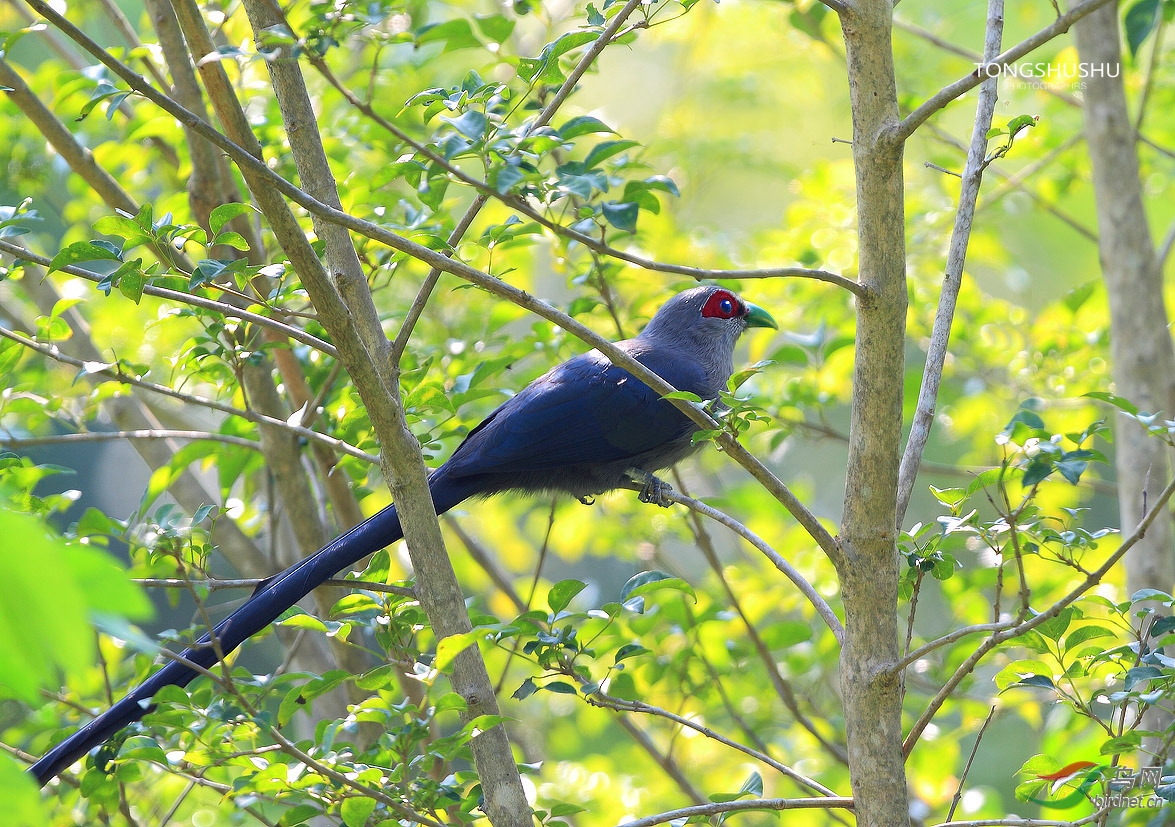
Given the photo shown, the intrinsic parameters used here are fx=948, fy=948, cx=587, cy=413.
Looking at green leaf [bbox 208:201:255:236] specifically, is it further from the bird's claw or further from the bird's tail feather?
the bird's claw

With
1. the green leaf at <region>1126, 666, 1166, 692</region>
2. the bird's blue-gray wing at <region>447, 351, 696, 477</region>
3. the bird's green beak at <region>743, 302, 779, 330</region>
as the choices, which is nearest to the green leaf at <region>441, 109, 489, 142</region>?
the green leaf at <region>1126, 666, 1166, 692</region>

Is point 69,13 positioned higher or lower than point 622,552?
higher

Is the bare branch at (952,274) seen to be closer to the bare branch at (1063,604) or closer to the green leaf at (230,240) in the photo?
the bare branch at (1063,604)

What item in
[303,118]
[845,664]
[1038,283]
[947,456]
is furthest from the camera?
[947,456]

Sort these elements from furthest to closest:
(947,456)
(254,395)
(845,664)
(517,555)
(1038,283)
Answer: (947,456) → (1038,283) → (517,555) → (254,395) → (845,664)

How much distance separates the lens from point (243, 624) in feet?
7.86

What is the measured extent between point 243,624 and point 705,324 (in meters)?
2.64

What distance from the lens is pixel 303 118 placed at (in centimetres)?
211

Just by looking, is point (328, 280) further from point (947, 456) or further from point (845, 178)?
point (947, 456)

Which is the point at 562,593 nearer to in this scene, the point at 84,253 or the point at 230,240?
the point at 230,240

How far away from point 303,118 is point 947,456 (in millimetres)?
11022

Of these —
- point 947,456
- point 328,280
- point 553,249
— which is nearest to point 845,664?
point 328,280

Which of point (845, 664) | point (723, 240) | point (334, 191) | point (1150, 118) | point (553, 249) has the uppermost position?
point (1150, 118)

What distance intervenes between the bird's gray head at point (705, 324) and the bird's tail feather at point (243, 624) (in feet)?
6.78
